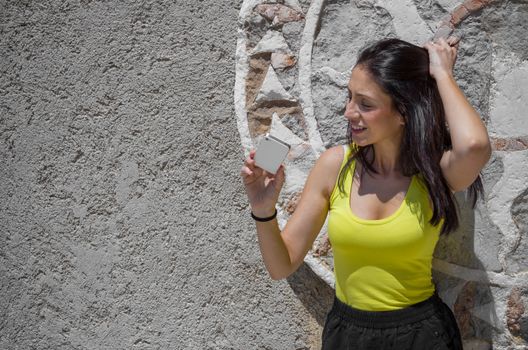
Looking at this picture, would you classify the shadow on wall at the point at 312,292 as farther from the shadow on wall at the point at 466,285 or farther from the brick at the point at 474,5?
the brick at the point at 474,5

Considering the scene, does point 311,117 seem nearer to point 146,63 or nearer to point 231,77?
point 231,77

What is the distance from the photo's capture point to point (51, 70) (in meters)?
2.57

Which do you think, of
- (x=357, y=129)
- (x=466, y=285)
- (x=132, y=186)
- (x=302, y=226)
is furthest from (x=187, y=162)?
(x=466, y=285)

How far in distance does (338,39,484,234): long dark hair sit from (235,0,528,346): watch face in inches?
11.1

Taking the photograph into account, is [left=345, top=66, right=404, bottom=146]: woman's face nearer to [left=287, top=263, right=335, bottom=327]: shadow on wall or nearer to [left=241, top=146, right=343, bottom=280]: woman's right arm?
[left=241, top=146, right=343, bottom=280]: woman's right arm

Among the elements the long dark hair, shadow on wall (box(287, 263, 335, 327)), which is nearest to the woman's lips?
the long dark hair

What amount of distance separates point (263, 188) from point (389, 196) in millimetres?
337

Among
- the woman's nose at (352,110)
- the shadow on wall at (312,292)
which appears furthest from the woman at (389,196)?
the shadow on wall at (312,292)

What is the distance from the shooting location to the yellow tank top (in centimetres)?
198

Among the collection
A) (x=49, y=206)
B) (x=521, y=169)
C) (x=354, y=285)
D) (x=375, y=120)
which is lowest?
(x=49, y=206)

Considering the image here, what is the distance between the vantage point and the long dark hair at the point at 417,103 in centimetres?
196

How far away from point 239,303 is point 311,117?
658mm

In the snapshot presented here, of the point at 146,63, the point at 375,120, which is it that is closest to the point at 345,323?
the point at 375,120

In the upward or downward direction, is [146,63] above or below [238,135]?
above
